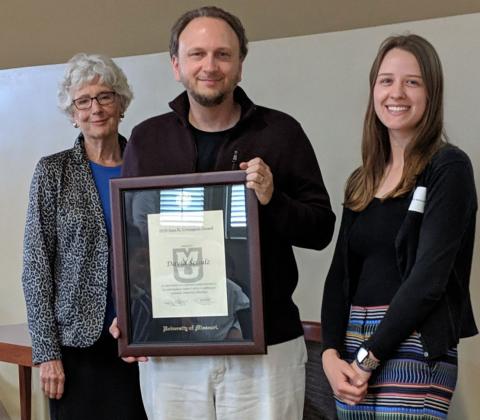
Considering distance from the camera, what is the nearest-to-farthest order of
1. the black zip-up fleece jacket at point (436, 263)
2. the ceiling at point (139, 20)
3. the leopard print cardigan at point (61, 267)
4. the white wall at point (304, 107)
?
the black zip-up fleece jacket at point (436, 263)
the leopard print cardigan at point (61, 267)
the white wall at point (304, 107)
the ceiling at point (139, 20)

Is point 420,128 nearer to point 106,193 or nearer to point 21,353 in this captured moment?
point 106,193

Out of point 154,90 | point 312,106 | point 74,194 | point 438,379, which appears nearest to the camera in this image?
point 438,379

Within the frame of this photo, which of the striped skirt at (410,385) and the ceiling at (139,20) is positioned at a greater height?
the ceiling at (139,20)

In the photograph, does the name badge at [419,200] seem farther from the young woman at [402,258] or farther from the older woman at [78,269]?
the older woman at [78,269]

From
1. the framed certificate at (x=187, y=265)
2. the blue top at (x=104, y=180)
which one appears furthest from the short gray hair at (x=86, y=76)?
the framed certificate at (x=187, y=265)

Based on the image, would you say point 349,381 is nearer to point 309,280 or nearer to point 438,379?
point 438,379

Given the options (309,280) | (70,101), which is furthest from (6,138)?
(309,280)

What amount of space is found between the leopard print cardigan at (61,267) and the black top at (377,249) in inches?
27.5

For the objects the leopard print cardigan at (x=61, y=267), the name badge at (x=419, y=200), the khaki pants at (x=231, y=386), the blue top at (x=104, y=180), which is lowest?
the khaki pants at (x=231, y=386)

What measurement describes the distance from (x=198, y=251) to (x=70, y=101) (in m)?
0.71

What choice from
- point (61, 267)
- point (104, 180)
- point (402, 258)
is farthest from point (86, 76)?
point (402, 258)

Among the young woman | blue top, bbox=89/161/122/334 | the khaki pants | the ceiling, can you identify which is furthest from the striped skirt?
the ceiling

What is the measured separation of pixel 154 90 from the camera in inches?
113

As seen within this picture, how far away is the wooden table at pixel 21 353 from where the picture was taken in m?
2.53
